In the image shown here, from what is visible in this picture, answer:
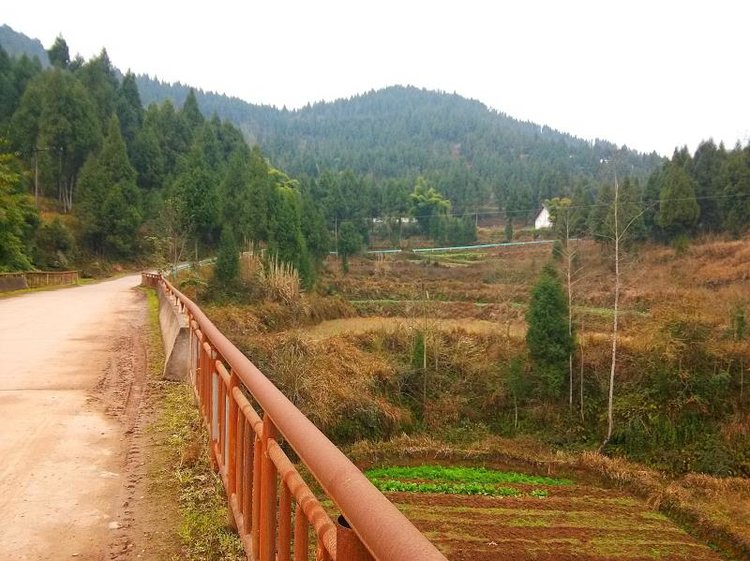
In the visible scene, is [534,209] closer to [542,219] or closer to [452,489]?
[542,219]

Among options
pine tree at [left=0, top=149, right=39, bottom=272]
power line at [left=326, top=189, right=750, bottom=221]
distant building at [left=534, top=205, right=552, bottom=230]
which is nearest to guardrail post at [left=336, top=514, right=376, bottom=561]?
pine tree at [left=0, top=149, right=39, bottom=272]

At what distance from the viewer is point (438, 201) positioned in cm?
9175

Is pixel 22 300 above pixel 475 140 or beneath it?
beneath

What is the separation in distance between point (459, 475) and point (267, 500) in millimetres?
20173

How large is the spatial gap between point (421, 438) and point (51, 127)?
4674cm

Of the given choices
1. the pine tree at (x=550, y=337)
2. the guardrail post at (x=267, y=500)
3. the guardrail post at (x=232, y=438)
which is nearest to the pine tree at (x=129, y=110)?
the pine tree at (x=550, y=337)

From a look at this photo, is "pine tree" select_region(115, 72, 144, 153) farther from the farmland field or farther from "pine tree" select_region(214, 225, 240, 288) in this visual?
the farmland field

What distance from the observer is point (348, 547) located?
1336 millimetres

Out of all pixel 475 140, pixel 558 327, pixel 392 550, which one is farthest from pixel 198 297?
pixel 475 140

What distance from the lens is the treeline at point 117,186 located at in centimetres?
3806

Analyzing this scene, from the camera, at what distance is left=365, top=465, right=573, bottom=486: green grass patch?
20812 millimetres

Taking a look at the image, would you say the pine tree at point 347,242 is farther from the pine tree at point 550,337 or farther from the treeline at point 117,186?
the pine tree at point 550,337

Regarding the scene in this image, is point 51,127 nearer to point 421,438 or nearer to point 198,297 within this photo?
point 198,297

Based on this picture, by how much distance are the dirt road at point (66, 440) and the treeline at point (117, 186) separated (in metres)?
22.1
